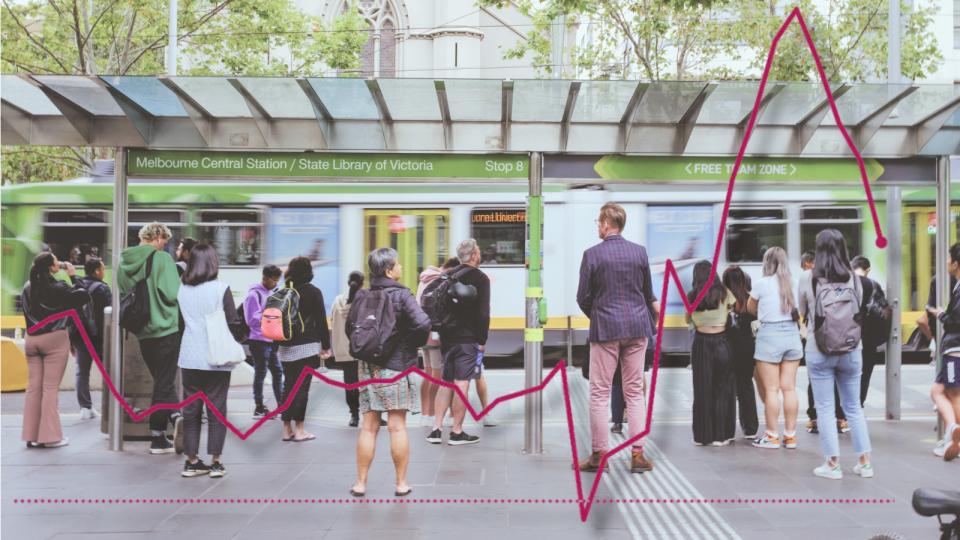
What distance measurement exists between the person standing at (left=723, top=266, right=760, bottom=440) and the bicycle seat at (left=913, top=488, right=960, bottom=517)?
158 inches

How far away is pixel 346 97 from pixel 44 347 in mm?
3338

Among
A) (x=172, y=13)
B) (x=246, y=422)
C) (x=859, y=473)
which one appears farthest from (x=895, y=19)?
(x=172, y=13)

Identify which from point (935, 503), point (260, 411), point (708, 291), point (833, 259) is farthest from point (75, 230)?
point (935, 503)

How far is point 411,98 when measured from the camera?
6.43 meters

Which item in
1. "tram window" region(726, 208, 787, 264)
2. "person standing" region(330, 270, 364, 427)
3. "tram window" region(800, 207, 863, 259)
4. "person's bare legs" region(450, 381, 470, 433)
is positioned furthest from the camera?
"tram window" region(726, 208, 787, 264)

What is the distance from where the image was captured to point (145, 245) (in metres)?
6.48

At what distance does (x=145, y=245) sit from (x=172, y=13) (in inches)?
538

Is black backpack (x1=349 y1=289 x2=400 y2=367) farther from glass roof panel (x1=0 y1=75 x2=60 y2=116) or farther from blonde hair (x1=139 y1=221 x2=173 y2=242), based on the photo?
Result: glass roof panel (x1=0 y1=75 x2=60 y2=116)

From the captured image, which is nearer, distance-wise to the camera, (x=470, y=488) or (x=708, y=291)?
(x=470, y=488)

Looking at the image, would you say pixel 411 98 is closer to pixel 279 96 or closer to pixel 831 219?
pixel 279 96

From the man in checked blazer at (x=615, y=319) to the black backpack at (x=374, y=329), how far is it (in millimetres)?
1480

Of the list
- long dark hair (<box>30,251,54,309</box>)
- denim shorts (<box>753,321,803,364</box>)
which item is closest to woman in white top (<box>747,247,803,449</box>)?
denim shorts (<box>753,321,803,364</box>)

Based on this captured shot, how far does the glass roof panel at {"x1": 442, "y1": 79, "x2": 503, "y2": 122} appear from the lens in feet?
20.1

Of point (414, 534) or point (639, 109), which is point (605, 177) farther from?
point (414, 534)
